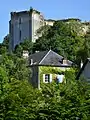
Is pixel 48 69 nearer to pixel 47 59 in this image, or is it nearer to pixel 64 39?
pixel 47 59

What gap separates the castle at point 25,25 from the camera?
97000mm

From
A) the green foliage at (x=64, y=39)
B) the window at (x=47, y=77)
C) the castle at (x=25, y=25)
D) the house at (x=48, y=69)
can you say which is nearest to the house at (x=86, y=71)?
the house at (x=48, y=69)

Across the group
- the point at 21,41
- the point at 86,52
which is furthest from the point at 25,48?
the point at 86,52

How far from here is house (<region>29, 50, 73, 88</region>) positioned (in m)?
62.0

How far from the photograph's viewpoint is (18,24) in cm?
10062

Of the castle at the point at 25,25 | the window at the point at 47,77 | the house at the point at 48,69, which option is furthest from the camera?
the castle at the point at 25,25

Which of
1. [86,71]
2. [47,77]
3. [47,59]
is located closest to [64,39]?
[47,59]

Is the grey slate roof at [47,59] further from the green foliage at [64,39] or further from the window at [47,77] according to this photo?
the green foliage at [64,39]

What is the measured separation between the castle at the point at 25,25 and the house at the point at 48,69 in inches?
1292

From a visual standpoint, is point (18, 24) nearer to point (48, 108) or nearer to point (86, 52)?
point (86, 52)

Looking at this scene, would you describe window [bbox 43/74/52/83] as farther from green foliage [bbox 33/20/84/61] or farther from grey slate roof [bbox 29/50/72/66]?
green foliage [bbox 33/20/84/61]

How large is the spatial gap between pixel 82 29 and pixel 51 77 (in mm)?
32217

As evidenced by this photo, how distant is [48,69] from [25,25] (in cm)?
3716

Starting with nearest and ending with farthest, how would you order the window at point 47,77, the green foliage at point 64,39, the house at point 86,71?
the house at point 86,71
the window at point 47,77
the green foliage at point 64,39
